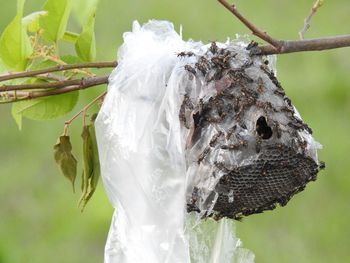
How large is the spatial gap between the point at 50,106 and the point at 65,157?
103 mm

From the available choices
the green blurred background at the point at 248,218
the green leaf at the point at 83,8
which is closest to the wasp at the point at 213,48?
the green leaf at the point at 83,8

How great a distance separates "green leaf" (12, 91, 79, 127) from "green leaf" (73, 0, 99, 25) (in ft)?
0.47

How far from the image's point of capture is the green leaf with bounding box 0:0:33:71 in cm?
160

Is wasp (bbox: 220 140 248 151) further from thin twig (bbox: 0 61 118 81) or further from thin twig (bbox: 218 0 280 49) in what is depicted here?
thin twig (bbox: 0 61 118 81)

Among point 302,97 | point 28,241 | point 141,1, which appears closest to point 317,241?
point 302,97

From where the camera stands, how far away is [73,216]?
3676mm

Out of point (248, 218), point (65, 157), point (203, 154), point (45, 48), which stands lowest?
point (248, 218)

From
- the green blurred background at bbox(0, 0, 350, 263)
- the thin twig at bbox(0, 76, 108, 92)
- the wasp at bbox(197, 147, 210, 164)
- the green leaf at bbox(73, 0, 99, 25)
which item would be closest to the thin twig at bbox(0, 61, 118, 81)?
the thin twig at bbox(0, 76, 108, 92)

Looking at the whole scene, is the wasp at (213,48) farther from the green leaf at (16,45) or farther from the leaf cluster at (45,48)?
the green leaf at (16,45)

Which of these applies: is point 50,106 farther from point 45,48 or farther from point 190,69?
point 190,69

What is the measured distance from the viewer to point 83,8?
5.62 feet

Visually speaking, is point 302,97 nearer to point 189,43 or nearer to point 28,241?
point 28,241

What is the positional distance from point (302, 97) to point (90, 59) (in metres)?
2.49

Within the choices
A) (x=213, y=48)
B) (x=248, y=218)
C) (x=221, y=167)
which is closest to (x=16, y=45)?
(x=213, y=48)
